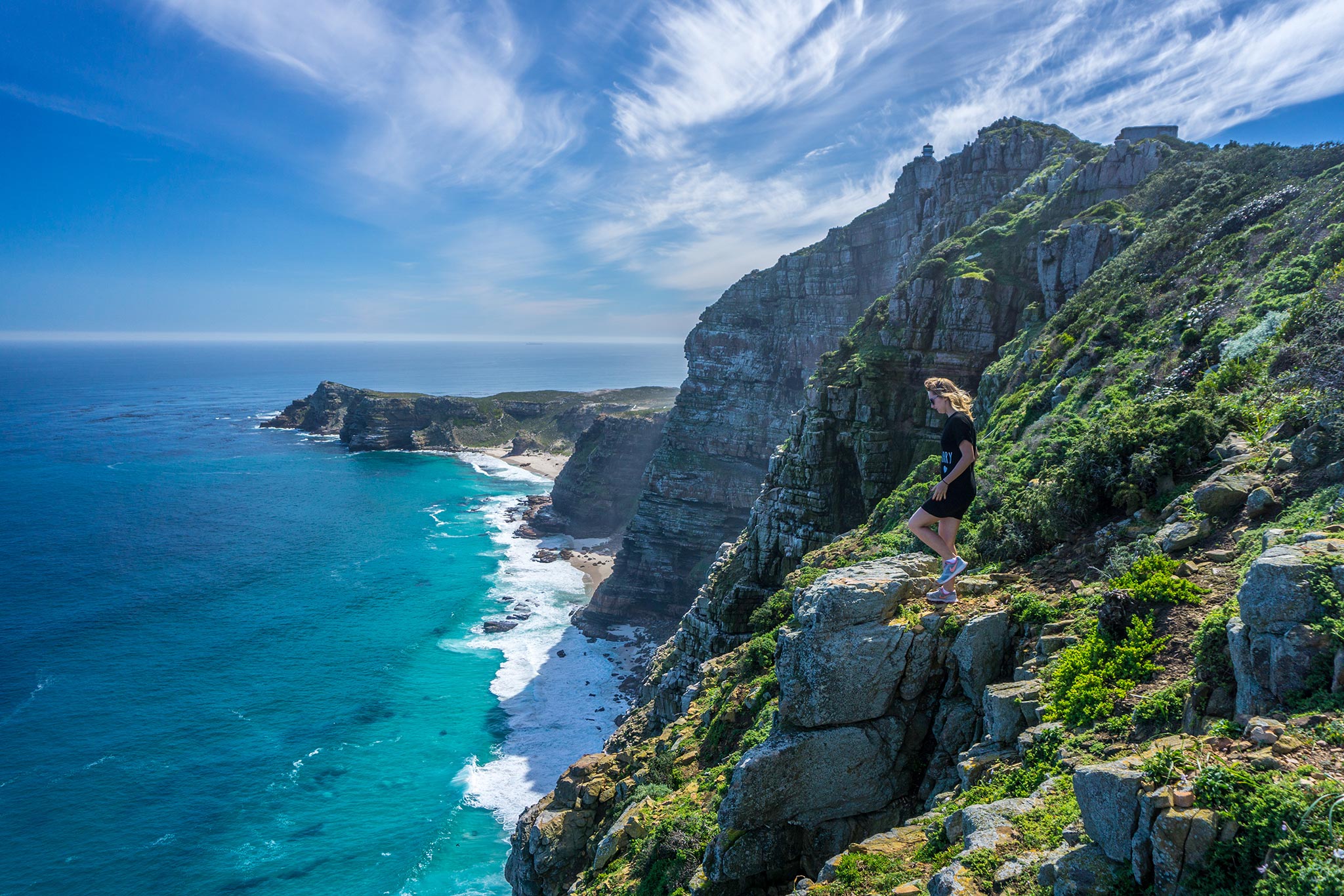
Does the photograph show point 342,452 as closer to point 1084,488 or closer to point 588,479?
point 588,479

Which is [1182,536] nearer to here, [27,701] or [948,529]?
[948,529]

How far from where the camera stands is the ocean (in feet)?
112

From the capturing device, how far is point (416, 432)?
143875 mm

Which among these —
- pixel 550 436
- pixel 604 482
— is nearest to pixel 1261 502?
pixel 604 482

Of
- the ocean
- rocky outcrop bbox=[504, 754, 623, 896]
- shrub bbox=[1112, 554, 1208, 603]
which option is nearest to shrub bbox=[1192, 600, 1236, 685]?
shrub bbox=[1112, 554, 1208, 603]

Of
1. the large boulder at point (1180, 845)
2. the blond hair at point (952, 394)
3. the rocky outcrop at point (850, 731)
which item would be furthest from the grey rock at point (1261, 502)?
the large boulder at point (1180, 845)

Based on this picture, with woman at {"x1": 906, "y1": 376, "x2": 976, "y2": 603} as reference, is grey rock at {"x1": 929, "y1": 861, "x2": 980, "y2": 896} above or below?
below

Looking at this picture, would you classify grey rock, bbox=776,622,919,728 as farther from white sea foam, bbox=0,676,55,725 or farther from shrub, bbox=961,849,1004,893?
white sea foam, bbox=0,676,55,725

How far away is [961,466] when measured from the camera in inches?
399

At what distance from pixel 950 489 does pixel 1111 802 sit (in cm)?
533

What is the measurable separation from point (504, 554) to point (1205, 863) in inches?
3175

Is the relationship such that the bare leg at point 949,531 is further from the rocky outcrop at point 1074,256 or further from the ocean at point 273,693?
the ocean at point 273,693

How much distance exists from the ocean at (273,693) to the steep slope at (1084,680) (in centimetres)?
2420

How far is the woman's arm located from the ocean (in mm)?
33360
